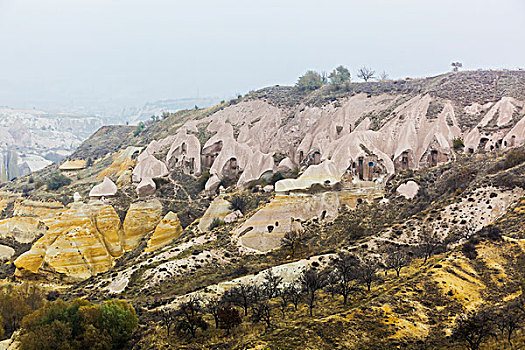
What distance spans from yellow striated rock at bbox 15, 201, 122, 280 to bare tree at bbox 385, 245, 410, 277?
31729mm

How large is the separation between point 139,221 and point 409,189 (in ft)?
112

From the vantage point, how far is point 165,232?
49906 mm

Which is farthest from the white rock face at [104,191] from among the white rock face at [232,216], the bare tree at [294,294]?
the bare tree at [294,294]

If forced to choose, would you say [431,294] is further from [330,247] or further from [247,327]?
[330,247]

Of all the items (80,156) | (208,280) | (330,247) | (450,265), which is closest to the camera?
(450,265)

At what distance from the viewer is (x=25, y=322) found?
968 inches

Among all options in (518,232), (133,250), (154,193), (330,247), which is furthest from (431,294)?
(154,193)

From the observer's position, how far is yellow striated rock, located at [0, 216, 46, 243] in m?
55.4

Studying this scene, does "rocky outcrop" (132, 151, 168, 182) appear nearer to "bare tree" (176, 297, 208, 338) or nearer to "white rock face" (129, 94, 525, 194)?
"white rock face" (129, 94, 525, 194)

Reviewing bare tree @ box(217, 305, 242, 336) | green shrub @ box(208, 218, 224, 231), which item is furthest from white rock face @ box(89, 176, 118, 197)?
bare tree @ box(217, 305, 242, 336)

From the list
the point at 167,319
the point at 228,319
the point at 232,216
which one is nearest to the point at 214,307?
the point at 228,319

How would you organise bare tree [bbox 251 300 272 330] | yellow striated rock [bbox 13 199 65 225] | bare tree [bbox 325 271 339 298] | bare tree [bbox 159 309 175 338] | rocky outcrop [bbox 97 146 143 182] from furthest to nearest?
rocky outcrop [bbox 97 146 143 182], yellow striated rock [bbox 13 199 65 225], bare tree [bbox 325 271 339 298], bare tree [bbox 159 309 175 338], bare tree [bbox 251 300 272 330]

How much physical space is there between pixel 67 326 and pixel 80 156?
291ft

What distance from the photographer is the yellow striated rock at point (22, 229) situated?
5543 centimetres
